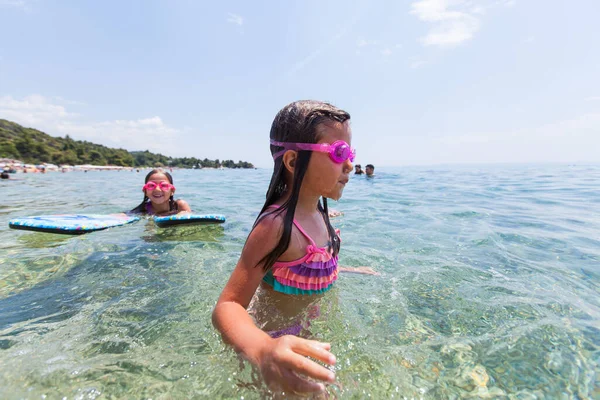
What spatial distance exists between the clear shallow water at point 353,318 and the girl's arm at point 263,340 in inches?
10.3

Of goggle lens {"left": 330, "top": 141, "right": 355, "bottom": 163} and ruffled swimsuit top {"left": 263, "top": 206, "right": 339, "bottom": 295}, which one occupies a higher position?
goggle lens {"left": 330, "top": 141, "right": 355, "bottom": 163}

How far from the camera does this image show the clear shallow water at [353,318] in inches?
62.5

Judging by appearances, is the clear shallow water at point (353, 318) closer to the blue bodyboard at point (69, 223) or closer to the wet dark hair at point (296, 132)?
the blue bodyboard at point (69, 223)

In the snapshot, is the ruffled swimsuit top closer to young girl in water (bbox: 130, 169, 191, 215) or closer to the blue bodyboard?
the blue bodyboard

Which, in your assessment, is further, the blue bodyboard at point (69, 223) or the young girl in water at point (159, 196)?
the young girl in water at point (159, 196)

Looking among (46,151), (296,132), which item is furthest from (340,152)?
(46,151)

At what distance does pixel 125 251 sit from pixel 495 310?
4.30 m

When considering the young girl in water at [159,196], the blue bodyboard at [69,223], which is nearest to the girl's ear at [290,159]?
the blue bodyboard at [69,223]

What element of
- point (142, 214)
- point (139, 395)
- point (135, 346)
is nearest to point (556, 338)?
point (139, 395)

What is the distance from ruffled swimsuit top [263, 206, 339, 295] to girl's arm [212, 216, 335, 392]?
0.79 feet

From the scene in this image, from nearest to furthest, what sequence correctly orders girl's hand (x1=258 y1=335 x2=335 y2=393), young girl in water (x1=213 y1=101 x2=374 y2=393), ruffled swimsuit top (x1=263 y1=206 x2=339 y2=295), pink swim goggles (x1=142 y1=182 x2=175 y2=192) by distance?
girl's hand (x1=258 y1=335 x2=335 y2=393)
young girl in water (x1=213 y1=101 x2=374 y2=393)
ruffled swimsuit top (x1=263 y1=206 x2=339 y2=295)
pink swim goggles (x1=142 y1=182 x2=175 y2=192)

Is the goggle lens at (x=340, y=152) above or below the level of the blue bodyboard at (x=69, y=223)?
above

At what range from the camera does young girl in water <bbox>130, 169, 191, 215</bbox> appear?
6160mm

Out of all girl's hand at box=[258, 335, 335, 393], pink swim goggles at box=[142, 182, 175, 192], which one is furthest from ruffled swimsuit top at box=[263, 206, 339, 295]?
pink swim goggles at box=[142, 182, 175, 192]
